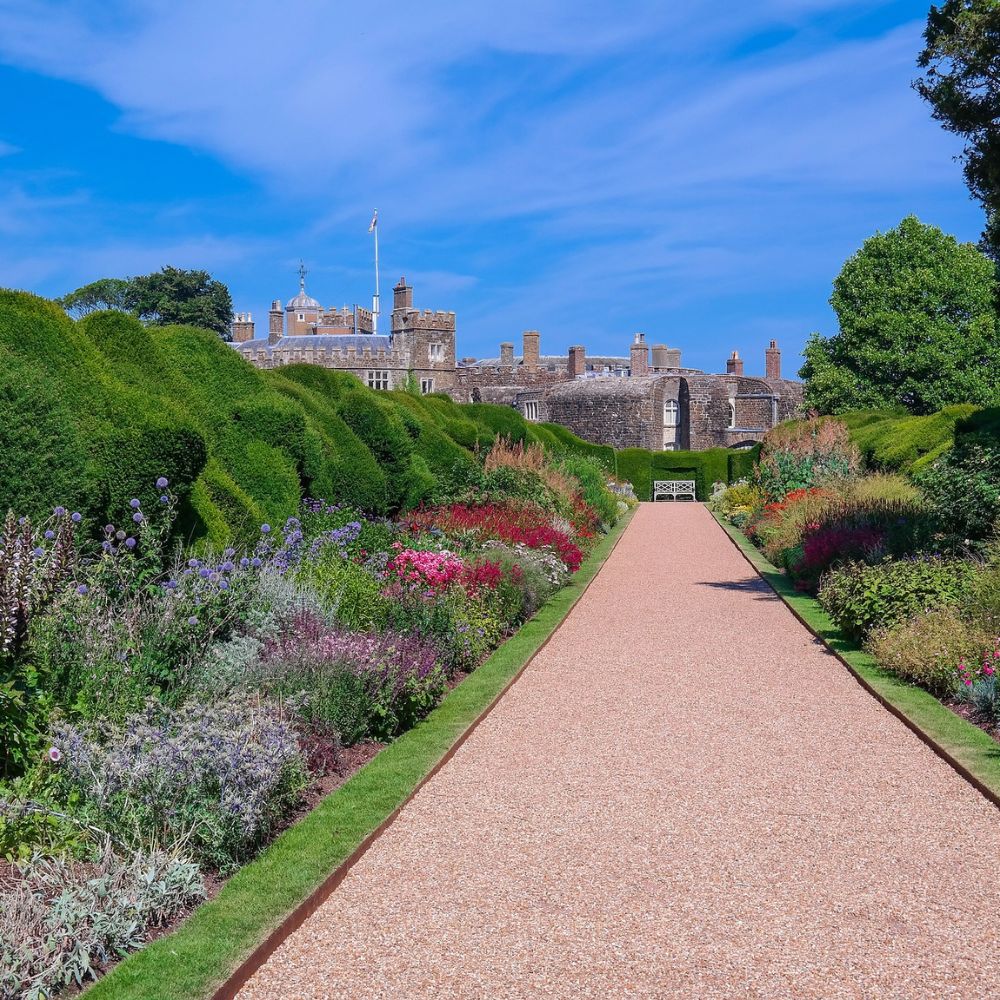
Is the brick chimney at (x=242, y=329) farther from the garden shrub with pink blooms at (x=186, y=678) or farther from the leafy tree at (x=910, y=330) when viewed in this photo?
the garden shrub with pink blooms at (x=186, y=678)

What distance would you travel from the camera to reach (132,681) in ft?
19.3

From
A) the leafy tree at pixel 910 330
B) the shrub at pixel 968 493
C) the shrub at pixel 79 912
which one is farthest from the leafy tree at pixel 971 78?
the leafy tree at pixel 910 330

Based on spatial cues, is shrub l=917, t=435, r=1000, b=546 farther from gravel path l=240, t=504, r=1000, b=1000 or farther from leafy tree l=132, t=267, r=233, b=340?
leafy tree l=132, t=267, r=233, b=340

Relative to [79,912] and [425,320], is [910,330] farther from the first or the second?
[79,912]

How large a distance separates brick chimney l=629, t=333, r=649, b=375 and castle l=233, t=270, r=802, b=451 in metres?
0.06

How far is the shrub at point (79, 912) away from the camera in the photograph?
3.62 m

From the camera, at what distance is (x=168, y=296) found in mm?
54750

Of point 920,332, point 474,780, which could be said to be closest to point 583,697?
point 474,780

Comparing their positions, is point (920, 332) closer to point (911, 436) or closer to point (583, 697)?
point (911, 436)

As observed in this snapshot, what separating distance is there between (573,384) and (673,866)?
48.6 m

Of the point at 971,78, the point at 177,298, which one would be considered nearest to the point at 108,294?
the point at 177,298

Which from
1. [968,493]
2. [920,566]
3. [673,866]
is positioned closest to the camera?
[673,866]

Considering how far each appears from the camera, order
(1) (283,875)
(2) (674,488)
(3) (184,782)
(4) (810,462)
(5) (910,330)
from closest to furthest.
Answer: (1) (283,875) < (3) (184,782) < (4) (810,462) < (5) (910,330) < (2) (674,488)

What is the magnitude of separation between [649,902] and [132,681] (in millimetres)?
2827
